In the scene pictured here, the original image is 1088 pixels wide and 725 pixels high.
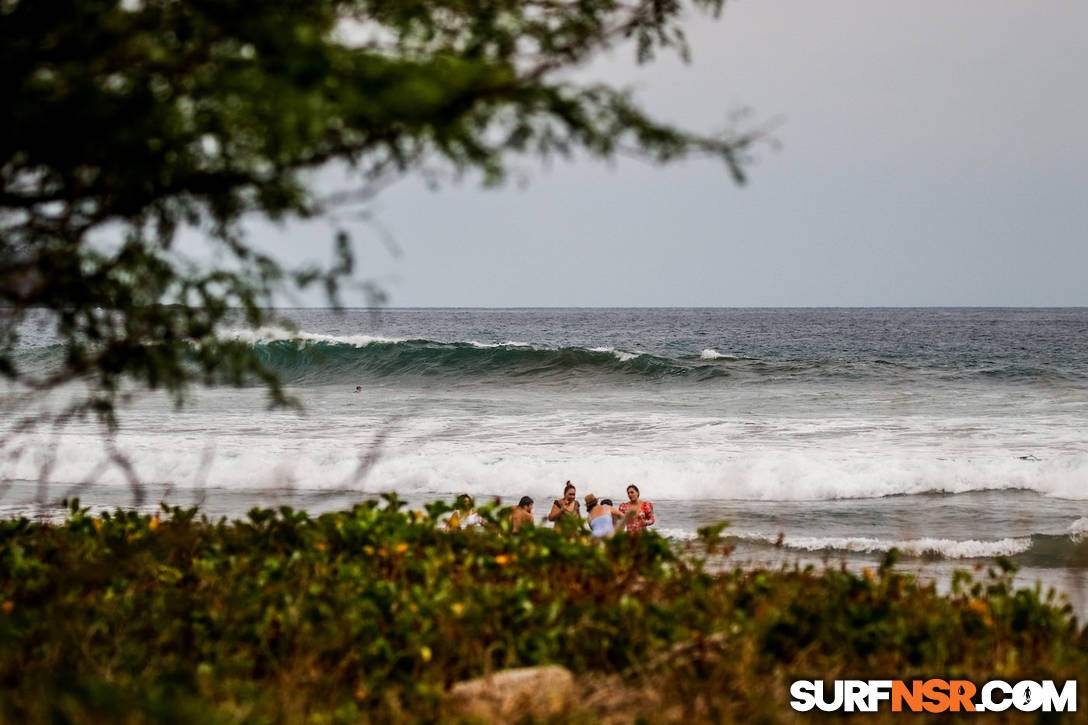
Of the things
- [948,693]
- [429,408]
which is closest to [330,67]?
[948,693]

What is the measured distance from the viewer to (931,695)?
11.2 feet

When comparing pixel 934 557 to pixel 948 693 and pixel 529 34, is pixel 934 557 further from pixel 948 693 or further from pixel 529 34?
pixel 529 34

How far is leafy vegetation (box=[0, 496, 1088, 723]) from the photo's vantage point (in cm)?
324

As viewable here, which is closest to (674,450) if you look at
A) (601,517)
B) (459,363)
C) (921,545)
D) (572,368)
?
(921,545)

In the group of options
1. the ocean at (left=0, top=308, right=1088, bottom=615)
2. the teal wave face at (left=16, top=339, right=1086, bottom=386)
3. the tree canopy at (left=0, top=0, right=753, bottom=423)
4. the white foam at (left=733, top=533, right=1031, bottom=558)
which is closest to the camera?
the tree canopy at (left=0, top=0, right=753, bottom=423)

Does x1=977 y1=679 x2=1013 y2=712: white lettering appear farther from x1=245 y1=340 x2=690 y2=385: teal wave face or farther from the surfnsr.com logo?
x1=245 y1=340 x2=690 y2=385: teal wave face

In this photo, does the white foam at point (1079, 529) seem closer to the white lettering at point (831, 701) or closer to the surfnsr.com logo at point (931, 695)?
the surfnsr.com logo at point (931, 695)

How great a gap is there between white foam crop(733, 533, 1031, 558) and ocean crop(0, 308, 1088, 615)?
32 millimetres

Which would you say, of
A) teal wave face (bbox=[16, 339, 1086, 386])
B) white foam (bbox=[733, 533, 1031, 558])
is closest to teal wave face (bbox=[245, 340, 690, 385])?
teal wave face (bbox=[16, 339, 1086, 386])

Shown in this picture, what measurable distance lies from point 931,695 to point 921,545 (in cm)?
678

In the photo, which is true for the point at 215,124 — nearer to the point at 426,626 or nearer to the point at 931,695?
the point at 426,626

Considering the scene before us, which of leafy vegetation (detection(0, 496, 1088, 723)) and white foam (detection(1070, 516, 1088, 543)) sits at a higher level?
leafy vegetation (detection(0, 496, 1088, 723))

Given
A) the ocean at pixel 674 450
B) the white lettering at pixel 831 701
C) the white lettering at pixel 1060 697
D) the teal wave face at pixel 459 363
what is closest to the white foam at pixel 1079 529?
the ocean at pixel 674 450

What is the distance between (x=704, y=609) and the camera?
4105mm
